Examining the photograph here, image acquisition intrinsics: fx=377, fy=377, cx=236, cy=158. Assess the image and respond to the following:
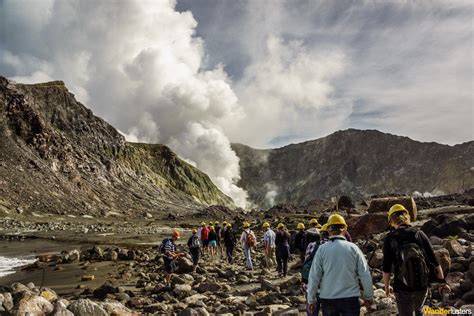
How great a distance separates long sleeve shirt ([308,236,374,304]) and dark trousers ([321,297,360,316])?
0.06m

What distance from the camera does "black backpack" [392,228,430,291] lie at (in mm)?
5809

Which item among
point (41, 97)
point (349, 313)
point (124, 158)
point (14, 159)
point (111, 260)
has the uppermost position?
point (41, 97)

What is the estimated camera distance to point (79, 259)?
27000 millimetres

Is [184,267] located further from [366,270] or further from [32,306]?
[366,270]

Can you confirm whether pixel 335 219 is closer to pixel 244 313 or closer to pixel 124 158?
pixel 244 313

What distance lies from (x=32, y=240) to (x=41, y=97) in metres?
98.2

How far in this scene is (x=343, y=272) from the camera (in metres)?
5.75

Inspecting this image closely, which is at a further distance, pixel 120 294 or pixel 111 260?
pixel 111 260

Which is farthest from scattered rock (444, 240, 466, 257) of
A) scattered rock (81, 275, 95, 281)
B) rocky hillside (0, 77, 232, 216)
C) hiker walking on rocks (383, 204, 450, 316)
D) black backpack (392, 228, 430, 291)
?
rocky hillside (0, 77, 232, 216)

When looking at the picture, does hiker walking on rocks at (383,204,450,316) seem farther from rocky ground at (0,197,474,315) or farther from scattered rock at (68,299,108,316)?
scattered rock at (68,299,108,316)

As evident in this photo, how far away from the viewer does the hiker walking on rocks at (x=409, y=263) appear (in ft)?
19.1

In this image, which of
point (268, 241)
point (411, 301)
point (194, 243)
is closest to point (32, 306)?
point (411, 301)

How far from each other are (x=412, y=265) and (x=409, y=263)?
51mm

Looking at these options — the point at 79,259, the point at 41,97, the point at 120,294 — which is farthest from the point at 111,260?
the point at 41,97
